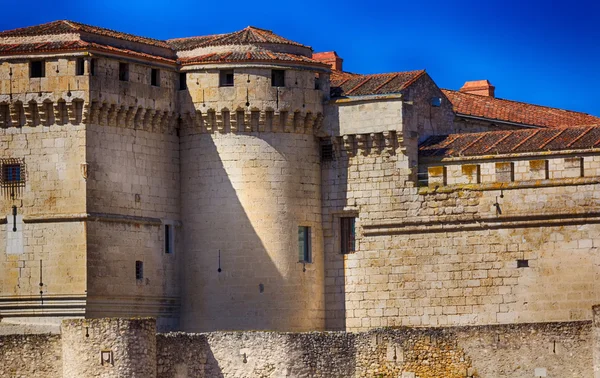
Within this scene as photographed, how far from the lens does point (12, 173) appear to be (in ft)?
205

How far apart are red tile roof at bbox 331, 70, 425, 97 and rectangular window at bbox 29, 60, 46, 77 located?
883 cm

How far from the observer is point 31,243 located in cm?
6197

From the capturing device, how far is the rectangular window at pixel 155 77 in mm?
64438

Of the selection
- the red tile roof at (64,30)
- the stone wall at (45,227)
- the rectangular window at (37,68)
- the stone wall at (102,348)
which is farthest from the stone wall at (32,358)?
the red tile roof at (64,30)

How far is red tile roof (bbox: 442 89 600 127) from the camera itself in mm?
72125

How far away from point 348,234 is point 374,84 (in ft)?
14.7

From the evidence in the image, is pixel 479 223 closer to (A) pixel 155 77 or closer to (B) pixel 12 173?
(A) pixel 155 77

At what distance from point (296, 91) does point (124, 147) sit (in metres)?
5.33

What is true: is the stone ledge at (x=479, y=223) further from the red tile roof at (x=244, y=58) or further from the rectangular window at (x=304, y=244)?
the red tile roof at (x=244, y=58)

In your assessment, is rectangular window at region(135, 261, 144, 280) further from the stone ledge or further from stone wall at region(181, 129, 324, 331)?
the stone ledge

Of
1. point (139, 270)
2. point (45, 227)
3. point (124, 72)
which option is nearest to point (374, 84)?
point (124, 72)

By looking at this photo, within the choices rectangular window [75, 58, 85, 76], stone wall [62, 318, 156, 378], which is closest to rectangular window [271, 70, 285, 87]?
rectangular window [75, 58, 85, 76]

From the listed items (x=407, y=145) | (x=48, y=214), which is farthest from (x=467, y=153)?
(x=48, y=214)

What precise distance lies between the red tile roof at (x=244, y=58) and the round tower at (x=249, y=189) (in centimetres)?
3
